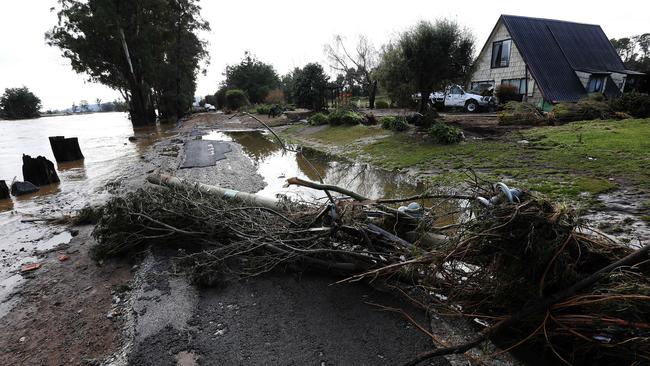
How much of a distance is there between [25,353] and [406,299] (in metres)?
3.75

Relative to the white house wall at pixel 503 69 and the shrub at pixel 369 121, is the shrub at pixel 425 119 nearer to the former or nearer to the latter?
the shrub at pixel 369 121

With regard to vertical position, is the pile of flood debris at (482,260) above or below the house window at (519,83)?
below

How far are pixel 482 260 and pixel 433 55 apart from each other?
14.5 metres

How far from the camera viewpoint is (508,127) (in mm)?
14750

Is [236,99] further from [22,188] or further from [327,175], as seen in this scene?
[327,175]

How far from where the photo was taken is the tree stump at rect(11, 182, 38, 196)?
10.9 metres

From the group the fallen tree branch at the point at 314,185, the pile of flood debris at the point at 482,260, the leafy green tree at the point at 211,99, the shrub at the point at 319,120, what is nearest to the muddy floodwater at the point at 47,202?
the pile of flood debris at the point at 482,260

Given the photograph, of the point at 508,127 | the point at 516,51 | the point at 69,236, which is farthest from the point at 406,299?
the point at 516,51

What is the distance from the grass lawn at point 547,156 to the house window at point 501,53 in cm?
1473

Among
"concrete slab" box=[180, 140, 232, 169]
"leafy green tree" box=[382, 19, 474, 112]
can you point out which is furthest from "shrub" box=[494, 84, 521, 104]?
"concrete slab" box=[180, 140, 232, 169]

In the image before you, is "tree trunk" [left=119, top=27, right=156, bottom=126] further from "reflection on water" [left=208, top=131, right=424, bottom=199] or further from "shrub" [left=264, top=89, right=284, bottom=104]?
"reflection on water" [left=208, top=131, right=424, bottom=199]

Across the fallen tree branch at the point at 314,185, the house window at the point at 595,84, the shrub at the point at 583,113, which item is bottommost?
the fallen tree branch at the point at 314,185

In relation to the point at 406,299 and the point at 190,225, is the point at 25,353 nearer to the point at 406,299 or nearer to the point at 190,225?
the point at 190,225

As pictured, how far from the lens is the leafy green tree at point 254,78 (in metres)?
50.4
